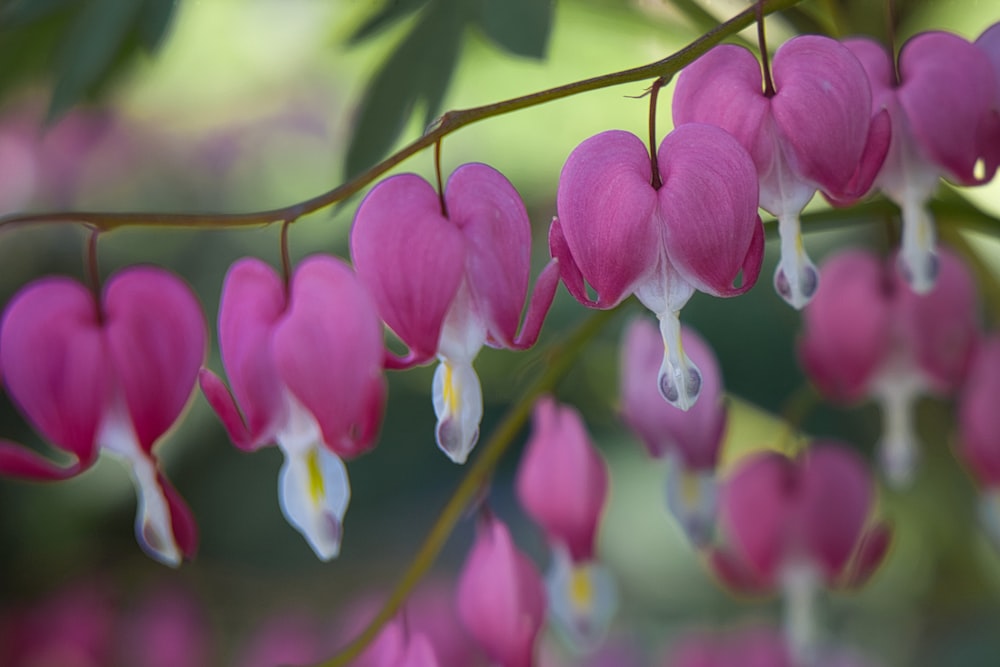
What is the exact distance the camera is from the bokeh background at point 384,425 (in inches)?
61.0

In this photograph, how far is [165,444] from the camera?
1616 mm

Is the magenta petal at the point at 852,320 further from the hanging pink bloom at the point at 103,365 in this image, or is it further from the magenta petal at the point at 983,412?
the hanging pink bloom at the point at 103,365

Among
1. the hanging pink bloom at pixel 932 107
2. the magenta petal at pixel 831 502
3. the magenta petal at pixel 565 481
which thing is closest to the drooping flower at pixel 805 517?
the magenta petal at pixel 831 502

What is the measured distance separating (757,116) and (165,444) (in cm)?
120

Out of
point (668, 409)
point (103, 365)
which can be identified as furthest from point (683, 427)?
point (103, 365)

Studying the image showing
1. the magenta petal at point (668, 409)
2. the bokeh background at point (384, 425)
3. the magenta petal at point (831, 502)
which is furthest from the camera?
the bokeh background at point (384, 425)

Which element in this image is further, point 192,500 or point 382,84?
point 192,500

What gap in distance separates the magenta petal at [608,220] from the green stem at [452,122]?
0.04 meters

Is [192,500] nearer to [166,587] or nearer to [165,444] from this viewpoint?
[166,587]

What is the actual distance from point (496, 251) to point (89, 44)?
14.6 inches

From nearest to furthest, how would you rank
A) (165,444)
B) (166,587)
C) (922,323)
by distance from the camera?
(922,323)
(165,444)
(166,587)

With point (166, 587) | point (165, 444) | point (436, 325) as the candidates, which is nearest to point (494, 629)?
point (436, 325)

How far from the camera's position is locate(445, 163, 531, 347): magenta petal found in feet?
2.05

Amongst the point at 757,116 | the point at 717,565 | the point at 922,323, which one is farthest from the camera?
the point at 717,565
